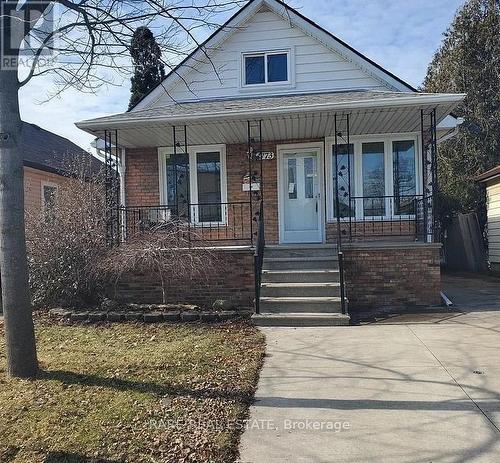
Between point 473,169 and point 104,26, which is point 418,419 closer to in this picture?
point 104,26

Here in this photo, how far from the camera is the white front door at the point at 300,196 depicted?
1148 centimetres

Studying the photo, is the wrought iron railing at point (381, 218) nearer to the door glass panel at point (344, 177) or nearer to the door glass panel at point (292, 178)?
the door glass panel at point (344, 177)

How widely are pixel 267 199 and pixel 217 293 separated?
3514 mm

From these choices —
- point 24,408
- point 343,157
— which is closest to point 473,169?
point 343,157

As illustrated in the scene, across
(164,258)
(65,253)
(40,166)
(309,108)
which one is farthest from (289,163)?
(40,166)

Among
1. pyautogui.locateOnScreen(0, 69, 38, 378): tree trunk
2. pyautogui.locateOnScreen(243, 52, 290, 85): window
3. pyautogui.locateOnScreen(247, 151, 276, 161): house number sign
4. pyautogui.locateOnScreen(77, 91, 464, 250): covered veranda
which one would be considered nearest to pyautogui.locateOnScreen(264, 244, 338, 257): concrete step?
pyautogui.locateOnScreen(77, 91, 464, 250): covered veranda

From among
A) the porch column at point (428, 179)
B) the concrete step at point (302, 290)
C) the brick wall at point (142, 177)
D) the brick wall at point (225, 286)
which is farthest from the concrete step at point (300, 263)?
the brick wall at point (142, 177)

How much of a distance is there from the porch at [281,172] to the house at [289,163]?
0.03 meters

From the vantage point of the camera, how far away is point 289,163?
11.6m

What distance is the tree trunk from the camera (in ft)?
15.1

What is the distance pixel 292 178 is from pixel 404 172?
262 centimetres

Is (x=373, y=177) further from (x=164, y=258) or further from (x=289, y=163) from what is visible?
(x=164, y=258)

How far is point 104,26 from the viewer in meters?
5.25

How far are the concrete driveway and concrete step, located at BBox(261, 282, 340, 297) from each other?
139 centimetres
